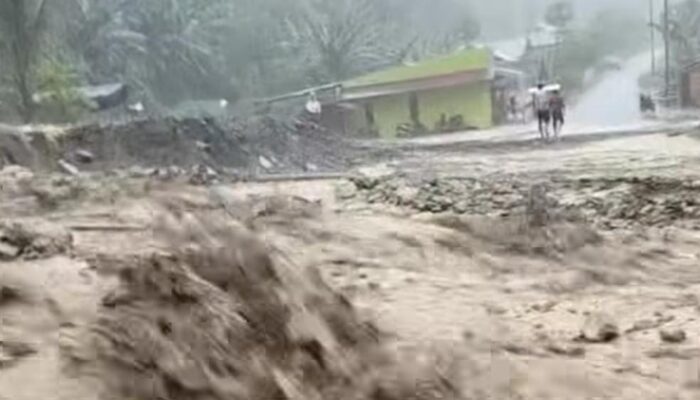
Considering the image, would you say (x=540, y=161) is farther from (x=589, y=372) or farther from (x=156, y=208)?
(x=589, y=372)

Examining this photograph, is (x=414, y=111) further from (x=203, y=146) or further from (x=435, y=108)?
(x=203, y=146)

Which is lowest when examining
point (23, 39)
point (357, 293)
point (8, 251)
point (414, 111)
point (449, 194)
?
point (357, 293)

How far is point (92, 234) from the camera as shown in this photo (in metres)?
8.40

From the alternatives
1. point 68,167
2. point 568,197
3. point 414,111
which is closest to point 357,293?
point 568,197

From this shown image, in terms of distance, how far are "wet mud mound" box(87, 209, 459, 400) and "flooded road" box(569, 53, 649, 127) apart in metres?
28.0

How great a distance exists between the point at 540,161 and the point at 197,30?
62.8ft

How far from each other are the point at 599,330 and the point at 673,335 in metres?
0.35

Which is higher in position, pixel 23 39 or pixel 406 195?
pixel 23 39

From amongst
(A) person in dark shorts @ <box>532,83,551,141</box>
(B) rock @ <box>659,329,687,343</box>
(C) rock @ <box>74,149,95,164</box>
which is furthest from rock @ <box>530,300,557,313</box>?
(A) person in dark shorts @ <box>532,83,551,141</box>

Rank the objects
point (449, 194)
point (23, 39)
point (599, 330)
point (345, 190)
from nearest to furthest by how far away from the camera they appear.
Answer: point (599, 330)
point (449, 194)
point (345, 190)
point (23, 39)

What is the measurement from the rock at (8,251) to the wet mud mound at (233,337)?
A: 117 cm

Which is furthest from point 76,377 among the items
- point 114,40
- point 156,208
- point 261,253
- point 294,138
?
point 114,40

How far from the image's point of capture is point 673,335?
553cm

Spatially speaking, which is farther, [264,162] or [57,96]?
[57,96]
